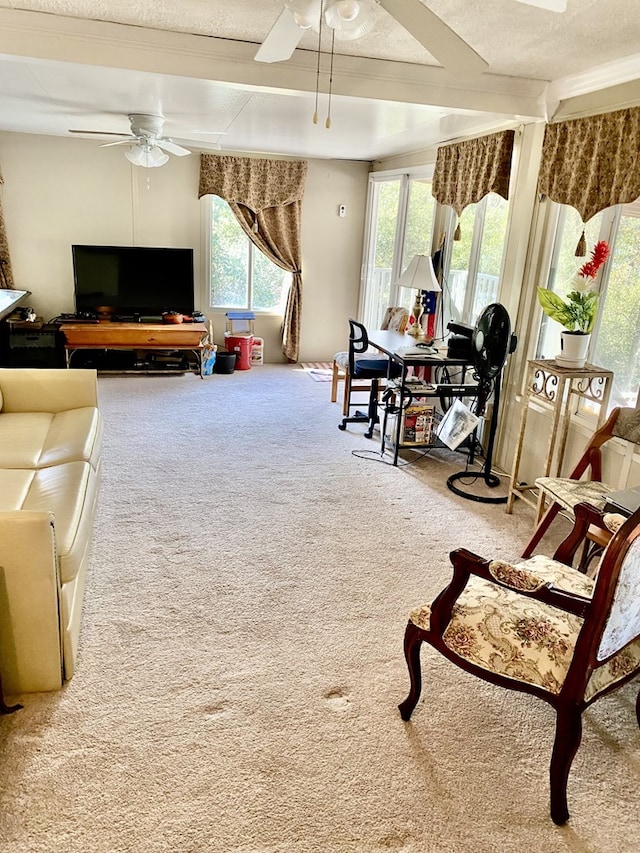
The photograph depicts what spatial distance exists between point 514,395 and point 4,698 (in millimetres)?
3299

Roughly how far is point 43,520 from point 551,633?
1.56 metres

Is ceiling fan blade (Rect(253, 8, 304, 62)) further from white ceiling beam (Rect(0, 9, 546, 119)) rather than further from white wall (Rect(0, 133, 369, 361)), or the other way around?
white wall (Rect(0, 133, 369, 361))

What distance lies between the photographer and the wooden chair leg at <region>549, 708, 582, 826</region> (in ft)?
5.57

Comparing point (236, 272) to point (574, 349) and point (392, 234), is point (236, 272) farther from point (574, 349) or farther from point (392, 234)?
point (574, 349)

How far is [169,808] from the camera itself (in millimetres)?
1714

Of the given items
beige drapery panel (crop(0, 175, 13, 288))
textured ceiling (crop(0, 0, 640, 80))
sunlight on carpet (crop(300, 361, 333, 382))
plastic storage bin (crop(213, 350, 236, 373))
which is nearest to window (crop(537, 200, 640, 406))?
textured ceiling (crop(0, 0, 640, 80))

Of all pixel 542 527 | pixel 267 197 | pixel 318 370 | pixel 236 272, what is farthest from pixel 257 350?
pixel 542 527

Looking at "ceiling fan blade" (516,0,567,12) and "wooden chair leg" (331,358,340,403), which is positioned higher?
"ceiling fan blade" (516,0,567,12)

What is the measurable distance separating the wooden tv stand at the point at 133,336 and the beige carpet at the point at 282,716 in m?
2.91

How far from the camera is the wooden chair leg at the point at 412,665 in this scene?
1.98m

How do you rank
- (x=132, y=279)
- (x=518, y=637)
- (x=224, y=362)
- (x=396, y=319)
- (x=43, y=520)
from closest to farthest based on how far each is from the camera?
(x=518, y=637), (x=43, y=520), (x=396, y=319), (x=132, y=279), (x=224, y=362)

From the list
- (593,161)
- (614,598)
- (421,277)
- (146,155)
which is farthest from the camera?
(146,155)

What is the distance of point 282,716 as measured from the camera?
6.78ft

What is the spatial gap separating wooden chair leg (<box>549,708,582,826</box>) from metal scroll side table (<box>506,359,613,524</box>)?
1578 mm
